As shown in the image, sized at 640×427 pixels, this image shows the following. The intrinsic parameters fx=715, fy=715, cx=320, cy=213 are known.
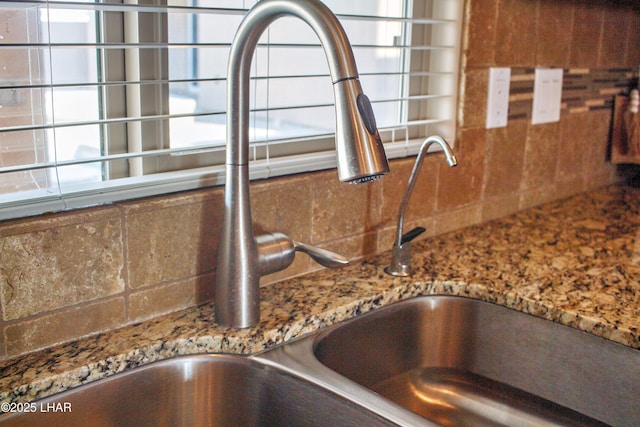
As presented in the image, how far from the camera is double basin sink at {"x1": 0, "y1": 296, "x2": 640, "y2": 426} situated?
0.98 m

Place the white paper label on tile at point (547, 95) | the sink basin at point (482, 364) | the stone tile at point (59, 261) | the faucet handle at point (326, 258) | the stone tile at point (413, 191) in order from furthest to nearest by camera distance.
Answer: the white paper label on tile at point (547, 95)
the stone tile at point (413, 191)
the sink basin at point (482, 364)
the faucet handle at point (326, 258)
the stone tile at point (59, 261)

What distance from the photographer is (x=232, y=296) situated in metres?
1.07

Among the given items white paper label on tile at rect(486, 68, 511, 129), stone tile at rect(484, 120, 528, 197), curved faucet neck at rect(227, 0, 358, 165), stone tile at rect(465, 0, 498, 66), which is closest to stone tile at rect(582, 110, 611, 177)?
stone tile at rect(484, 120, 528, 197)

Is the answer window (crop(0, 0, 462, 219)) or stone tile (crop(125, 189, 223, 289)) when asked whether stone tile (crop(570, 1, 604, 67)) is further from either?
stone tile (crop(125, 189, 223, 289))

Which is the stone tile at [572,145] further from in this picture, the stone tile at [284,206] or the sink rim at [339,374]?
the stone tile at [284,206]

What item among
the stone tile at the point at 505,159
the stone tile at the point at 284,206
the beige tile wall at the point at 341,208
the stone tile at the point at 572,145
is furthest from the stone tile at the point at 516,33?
the stone tile at the point at 284,206

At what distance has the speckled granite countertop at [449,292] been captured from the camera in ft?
3.25

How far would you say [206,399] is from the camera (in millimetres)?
1049

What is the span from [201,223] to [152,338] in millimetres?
207

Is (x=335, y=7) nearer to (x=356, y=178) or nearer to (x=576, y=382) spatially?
(x=356, y=178)

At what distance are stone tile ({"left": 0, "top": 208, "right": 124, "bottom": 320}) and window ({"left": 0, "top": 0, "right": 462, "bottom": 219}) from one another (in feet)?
0.09

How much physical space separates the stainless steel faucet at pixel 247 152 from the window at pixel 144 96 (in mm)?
112

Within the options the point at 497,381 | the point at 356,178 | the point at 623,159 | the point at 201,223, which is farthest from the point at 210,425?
the point at 623,159

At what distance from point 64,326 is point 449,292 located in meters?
0.69
